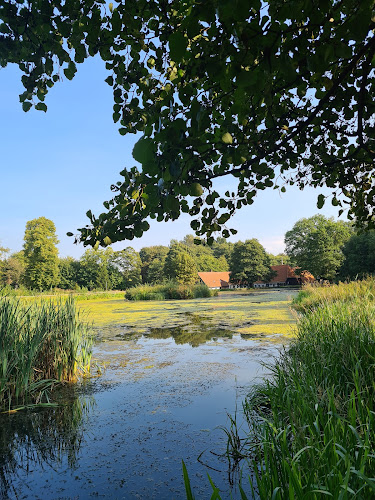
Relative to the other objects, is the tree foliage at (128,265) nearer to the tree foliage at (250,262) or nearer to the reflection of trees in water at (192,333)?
the tree foliage at (250,262)

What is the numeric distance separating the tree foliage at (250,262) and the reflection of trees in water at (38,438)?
38.9 metres

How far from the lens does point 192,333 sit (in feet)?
27.9

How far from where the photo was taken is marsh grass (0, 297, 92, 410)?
3.90m

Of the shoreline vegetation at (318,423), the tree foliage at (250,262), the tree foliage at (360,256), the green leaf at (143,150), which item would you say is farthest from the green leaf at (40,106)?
the tree foliage at (250,262)

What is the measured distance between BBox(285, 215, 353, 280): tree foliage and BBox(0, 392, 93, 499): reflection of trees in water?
30805 mm

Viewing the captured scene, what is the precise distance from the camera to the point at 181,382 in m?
4.65

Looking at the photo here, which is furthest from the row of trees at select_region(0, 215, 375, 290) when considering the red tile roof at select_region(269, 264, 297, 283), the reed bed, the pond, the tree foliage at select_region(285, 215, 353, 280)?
the pond

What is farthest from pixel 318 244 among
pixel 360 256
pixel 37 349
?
pixel 37 349

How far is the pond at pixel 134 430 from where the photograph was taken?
2461 mm

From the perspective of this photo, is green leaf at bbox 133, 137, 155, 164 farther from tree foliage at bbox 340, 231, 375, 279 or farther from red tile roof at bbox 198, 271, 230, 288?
red tile roof at bbox 198, 271, 230, 288

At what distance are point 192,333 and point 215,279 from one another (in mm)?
39224

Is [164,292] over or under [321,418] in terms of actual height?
under

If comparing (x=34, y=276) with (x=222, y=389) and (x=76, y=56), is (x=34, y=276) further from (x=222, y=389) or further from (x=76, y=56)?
(x=76, y=56)

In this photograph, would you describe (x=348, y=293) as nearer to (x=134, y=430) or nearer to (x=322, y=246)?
(x=134, y=430)
